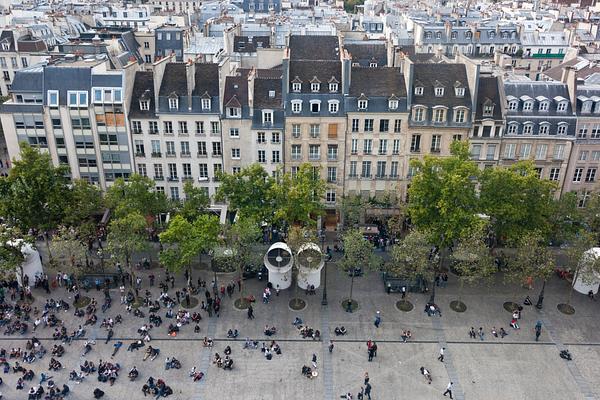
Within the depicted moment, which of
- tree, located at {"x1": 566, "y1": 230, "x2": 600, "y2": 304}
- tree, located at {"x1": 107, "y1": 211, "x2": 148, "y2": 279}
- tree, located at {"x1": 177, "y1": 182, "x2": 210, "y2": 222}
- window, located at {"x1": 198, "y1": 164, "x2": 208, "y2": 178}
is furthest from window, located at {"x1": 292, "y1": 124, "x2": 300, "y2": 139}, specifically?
tree, located at {"x1": 566, "y1": 230, "x2": 600, "y2": 304}

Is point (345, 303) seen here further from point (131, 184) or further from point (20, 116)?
point (20, 116)

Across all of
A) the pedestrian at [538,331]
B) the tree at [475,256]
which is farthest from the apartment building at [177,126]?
the pedestrian at [538,331]

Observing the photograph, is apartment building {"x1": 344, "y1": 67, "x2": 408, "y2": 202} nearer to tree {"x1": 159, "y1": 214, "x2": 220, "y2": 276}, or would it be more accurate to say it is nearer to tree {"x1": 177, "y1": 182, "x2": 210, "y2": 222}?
tree {"x1": 177, "y1": 182, "x2": 210, "y2": 222}

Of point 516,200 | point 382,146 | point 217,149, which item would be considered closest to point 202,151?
point 217,149

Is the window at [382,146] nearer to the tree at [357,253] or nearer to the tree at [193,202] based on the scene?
the tree at [357,253]

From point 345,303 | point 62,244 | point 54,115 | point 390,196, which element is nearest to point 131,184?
point 62,244

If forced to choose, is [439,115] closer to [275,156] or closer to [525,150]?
[525,150]

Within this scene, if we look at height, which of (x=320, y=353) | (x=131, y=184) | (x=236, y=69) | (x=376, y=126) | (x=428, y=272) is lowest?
(x=320, y=353)
